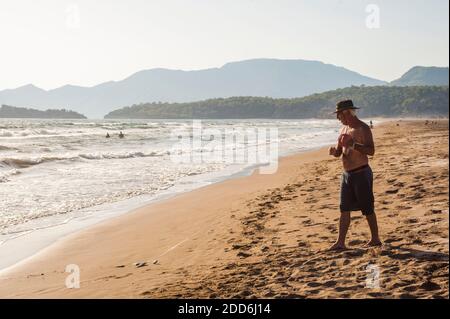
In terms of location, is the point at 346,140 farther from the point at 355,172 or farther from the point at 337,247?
the point at 337,247

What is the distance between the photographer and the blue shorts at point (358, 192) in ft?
17.4

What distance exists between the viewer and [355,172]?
5383mm

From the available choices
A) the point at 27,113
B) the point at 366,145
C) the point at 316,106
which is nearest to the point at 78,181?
Answer: the point at 366,145

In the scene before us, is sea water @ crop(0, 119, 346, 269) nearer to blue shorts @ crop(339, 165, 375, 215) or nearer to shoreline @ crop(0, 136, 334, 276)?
shoreline @ crop(0, 136, 334, 276)

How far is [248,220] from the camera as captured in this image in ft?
25.5

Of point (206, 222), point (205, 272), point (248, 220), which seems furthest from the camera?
point (206, 222)

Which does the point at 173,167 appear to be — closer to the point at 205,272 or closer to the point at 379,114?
the point at 205,272

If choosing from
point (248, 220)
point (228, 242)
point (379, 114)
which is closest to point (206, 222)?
Answer: point (248, 220)

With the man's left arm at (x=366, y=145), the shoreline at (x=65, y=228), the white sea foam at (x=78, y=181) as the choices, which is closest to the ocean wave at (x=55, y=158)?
the white sea foam at (x=78, y=181)

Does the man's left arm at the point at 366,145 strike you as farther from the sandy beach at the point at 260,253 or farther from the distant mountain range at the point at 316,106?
the distant mountain range at the point at 316,106

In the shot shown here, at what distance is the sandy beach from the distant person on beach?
0.30 metres

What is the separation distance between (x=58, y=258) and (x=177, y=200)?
4.73 metres

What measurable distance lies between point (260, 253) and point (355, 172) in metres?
1.55

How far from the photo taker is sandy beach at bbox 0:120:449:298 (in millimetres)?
4391
